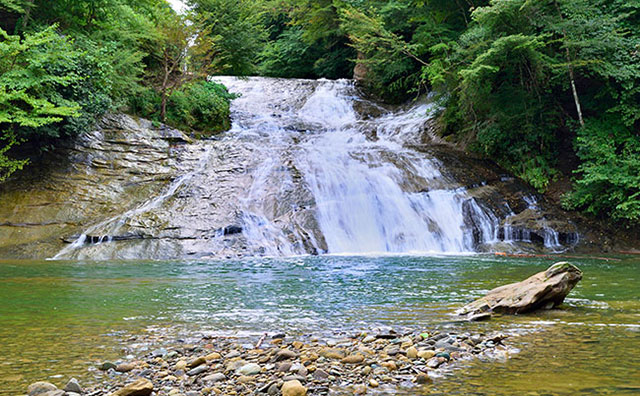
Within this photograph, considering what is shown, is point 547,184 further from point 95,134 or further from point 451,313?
point 95,134

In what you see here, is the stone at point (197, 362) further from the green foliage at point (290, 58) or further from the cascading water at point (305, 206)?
the green foliage at point (290, 58)

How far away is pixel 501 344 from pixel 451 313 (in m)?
1.21

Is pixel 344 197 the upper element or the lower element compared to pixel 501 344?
upper

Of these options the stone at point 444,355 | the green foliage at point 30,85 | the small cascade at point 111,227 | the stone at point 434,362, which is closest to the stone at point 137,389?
the stone at point 434,362

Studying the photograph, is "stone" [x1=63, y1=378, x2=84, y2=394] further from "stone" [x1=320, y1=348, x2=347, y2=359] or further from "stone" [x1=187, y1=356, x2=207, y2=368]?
"stone" [x1=320, y1=348, x2=347, y2=359]

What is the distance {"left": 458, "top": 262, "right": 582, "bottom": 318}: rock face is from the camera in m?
4.71

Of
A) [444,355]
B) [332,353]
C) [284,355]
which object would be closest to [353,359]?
[332,353]

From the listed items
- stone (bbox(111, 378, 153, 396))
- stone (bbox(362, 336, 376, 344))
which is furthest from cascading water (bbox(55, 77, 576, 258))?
stone (bbox(111, 378, 153, 396))

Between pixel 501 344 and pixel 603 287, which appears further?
pixel 603 287

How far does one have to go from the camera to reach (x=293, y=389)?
2574 mm

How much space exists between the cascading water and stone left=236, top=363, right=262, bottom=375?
7854 mm

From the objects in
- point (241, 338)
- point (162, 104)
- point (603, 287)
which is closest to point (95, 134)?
point (162, 104)

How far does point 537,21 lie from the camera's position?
13797 mm

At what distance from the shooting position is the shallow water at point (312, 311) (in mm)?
2951
